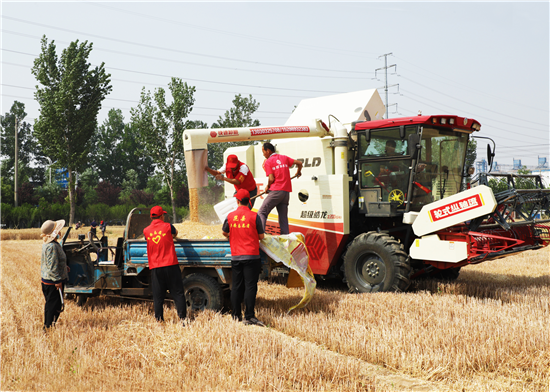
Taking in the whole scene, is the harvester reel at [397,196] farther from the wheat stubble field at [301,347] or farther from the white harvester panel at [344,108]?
the white harvester panel at [344,108]

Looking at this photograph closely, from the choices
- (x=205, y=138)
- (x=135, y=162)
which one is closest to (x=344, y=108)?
(x=205, y=138)

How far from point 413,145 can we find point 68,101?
85.5 ft

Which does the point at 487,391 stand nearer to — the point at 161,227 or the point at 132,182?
the point at 161,227

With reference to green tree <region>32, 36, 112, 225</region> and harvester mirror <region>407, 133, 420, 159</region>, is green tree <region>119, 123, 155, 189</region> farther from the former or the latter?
harvester mirror <region>407, 133, 420, 159</region>

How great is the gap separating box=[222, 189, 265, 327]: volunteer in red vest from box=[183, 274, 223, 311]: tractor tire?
478 mm

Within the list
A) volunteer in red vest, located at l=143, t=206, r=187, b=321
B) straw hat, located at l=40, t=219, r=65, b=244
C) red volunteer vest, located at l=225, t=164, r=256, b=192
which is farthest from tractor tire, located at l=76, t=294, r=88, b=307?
red volunteer vest, located at l=225, t=164, r=256, b=192

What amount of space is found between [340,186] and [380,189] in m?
0.71

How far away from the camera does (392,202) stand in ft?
27.1

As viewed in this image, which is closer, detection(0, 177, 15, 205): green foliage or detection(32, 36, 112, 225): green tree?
detection(32, 36, 112, 225): green tree

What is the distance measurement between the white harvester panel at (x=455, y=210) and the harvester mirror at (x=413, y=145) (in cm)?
91

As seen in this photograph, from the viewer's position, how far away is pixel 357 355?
4820 millimetres

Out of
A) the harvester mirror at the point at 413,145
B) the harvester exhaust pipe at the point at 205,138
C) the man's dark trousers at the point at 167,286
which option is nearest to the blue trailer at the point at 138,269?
the man's dark trousers at the point at 167,286

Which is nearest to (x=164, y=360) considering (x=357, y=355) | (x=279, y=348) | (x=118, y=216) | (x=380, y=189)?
(x=279, y=348)

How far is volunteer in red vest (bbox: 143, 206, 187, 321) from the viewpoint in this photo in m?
6.11
